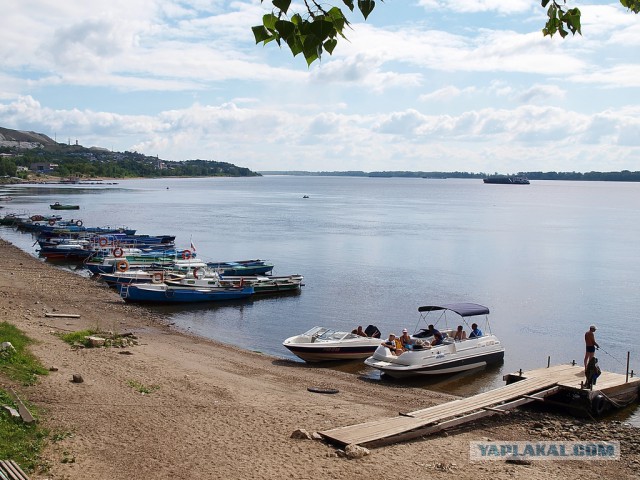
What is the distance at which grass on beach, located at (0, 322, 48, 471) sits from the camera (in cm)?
1085

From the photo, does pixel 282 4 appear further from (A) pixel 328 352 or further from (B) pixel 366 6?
(A) pixel 328 352

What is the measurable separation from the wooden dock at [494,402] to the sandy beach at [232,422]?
300 mm

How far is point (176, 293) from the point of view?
38219mm

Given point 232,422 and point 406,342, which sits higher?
point 232,422

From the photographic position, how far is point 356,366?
2606 centimetres

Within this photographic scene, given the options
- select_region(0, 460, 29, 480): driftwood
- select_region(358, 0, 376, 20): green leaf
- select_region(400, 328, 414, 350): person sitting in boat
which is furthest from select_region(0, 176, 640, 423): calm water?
select_region(358, 0, 376, 20): green leaf

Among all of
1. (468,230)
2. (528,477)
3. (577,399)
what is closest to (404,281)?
(577,399)

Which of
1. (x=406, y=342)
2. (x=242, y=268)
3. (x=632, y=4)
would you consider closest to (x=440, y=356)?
(x=406, y=342)

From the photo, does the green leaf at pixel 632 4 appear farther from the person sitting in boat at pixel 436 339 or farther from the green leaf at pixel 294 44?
the person sitting in boat at pixel 436 339

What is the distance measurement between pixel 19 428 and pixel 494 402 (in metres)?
11.9

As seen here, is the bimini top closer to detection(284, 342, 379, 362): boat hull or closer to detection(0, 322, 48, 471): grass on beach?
detection(284, 342, 379, 362): boat hull

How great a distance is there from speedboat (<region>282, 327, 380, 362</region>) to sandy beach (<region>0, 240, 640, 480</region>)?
2.27 feet

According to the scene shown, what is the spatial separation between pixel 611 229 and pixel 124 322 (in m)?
80.4

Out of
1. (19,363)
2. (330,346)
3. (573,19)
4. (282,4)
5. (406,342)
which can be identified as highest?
(573,19)
